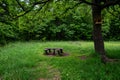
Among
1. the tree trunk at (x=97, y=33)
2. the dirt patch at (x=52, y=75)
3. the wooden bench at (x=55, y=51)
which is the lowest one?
the dirt patch at (x=52, y=75)

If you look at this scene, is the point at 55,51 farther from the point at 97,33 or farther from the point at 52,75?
the point at 52,75

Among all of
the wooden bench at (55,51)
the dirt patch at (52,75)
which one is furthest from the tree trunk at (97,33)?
the dirt patch at (52,75)

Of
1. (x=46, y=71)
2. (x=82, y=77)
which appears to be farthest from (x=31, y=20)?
(x=82, y=77)

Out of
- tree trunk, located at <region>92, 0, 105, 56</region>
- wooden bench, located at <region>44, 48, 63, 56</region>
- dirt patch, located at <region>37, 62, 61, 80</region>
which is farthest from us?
wooden bench, located at <region>44, 48, 63, 56</region>

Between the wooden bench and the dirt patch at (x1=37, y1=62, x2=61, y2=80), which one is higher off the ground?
the wooden bench

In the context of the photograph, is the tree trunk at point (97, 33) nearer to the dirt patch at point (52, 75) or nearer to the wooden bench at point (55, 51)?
the wooden bench at point (55, 51)

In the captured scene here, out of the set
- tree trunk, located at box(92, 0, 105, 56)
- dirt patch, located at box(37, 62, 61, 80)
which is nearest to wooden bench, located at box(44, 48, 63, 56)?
tree trunk, located at box(92, 0, 105, 56)

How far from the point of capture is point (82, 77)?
20.4 feet

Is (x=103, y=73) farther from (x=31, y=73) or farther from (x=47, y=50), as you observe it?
(x=47, y=50)

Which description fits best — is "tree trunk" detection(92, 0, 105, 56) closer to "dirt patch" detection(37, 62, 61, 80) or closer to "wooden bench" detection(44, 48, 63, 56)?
"wooden bench" detection(44, 48, 63, 56)

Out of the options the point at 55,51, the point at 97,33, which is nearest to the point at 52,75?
the point at 97,33

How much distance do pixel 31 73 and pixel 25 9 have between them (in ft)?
8.83

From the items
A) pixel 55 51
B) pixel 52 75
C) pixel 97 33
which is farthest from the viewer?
pixel 55 51

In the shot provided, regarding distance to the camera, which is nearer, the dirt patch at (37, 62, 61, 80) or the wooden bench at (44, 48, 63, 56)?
the dirt patch at (37, 62, 61, 80)
